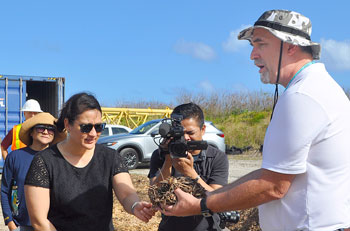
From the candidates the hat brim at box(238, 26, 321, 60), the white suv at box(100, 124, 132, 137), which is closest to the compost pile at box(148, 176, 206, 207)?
the hat brim at box(238, 26, 321, 60)

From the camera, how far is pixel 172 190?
2740 mm

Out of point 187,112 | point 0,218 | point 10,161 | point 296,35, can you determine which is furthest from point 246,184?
point 0,218

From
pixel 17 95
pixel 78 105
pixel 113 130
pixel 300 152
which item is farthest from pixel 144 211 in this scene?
pixel 113 130

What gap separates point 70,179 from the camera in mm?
3434

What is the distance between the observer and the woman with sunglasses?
10.9ft

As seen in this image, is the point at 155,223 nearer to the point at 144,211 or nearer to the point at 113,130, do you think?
the point at 144,211

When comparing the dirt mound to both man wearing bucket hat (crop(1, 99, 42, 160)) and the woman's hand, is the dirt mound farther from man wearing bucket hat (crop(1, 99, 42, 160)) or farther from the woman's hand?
the woman's hand

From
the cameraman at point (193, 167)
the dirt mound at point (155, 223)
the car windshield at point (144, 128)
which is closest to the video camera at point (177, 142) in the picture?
the cameraman at point (193, 167)

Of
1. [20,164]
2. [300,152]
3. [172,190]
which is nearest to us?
[300,152]

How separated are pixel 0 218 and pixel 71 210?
6.49 meters

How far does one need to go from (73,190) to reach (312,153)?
1875 mm

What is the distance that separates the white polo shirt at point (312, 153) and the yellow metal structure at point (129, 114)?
24.8 metres

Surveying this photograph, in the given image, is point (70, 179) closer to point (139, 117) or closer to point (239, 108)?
point (139, 117)

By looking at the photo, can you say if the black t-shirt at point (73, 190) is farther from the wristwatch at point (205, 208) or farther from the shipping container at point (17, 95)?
the shipping container at point (17, 95)
